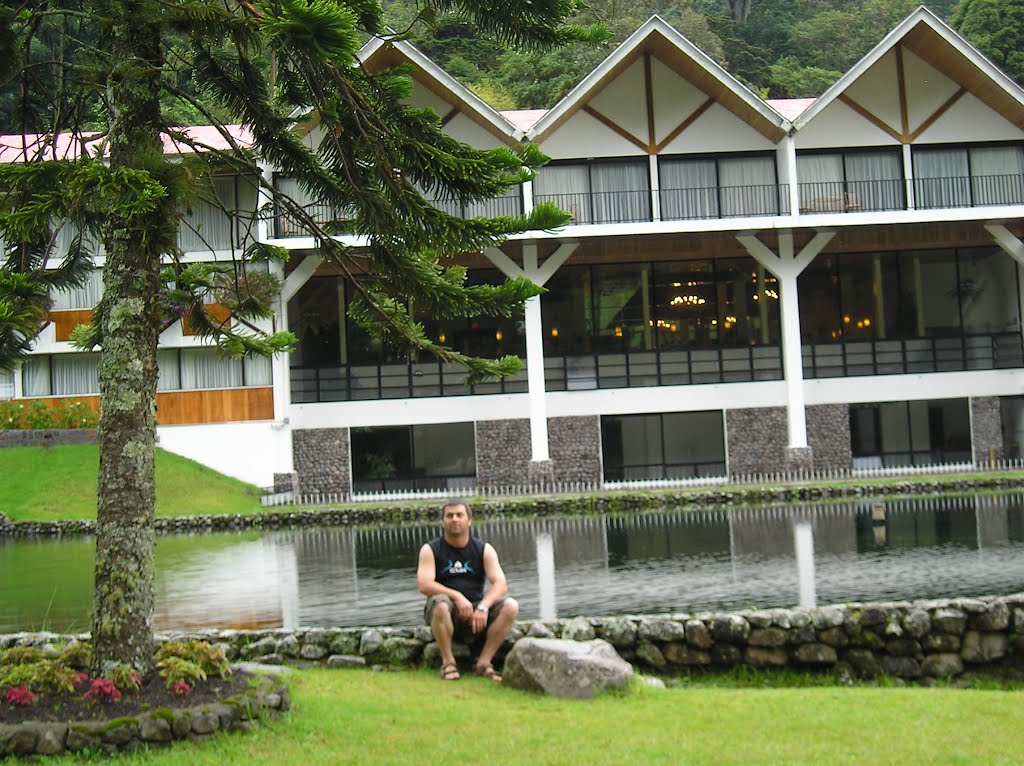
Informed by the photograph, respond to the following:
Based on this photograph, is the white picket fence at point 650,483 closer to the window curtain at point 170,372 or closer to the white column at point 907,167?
the window curtain at point 170,372

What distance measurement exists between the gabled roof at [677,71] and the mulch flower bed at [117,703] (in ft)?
73.1

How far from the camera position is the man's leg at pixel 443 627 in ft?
25.8

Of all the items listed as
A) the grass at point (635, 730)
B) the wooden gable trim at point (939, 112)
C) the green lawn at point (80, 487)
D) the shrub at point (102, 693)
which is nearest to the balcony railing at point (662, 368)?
the wooden gable trim at point (939, 112)

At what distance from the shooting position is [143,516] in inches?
276

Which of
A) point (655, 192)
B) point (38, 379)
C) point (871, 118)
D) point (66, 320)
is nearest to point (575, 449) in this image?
point (655, 192)

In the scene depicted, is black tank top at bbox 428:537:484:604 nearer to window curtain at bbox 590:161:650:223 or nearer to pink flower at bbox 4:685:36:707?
pink flower at bbox 4:685:36:707

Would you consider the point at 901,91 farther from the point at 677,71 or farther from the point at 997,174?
the point at 677,71

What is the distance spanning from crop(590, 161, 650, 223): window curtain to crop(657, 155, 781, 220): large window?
0.54 m

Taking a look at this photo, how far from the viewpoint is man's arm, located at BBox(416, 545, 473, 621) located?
786cm

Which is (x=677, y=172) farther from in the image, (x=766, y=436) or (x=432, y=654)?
(x=432, y=654)

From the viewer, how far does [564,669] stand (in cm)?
712

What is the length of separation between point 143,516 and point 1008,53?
161 feet

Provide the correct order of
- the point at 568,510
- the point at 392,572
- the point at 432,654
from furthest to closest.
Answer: the point at 568,510 < the point at 392,572 < the point at 432,654

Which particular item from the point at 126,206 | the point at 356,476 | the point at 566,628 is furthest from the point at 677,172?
the point at 126,206
